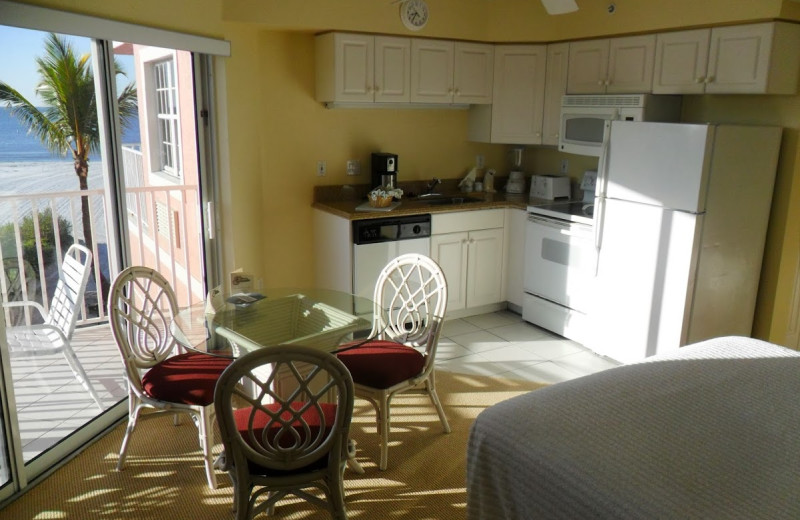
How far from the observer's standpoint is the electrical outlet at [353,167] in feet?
16.0

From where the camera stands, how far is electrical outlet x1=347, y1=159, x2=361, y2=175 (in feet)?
16.0

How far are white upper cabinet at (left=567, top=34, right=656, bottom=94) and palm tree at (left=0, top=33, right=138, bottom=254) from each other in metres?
3.17

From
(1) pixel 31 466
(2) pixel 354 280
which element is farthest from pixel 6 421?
(2) pixel 354 280

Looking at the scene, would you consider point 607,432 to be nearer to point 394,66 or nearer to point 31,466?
point 31,466

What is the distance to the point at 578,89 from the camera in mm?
4695

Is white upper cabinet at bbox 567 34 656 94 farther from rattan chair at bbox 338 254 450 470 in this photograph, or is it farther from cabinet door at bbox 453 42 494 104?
rattan chair at bbox 338 254 450 470

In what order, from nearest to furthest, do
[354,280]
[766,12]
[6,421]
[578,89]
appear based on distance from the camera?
[6,421] < [766,12] < [354,280] < [578,89]

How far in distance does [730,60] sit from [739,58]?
0.18 feet

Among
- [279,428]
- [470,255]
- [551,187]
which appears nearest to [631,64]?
[551,187]

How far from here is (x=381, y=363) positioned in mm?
2918

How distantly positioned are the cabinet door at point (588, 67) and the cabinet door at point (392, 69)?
1.25 metres

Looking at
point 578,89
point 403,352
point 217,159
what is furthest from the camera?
point 578,89

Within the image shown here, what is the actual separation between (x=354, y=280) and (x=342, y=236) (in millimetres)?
325

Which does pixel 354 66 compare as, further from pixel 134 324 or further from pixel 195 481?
pixel 195 481
